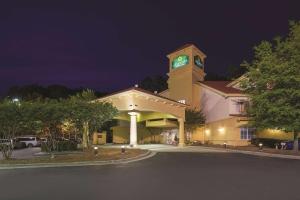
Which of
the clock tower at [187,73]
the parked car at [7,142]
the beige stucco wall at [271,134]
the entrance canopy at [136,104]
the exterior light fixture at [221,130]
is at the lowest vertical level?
the parked car at [7,142]

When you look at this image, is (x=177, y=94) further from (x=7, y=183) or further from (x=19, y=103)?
(x=7, y=183)

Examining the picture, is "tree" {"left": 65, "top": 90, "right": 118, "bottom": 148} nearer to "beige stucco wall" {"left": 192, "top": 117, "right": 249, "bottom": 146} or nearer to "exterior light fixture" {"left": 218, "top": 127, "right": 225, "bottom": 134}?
"beige stucco wall" {"left": 192, "top": 117, "right": 249, "bottom": 146}

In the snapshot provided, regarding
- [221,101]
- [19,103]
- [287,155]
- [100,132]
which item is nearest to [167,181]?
[19,103]

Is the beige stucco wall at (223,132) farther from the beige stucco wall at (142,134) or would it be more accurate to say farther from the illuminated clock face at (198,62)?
the illuminated clock face at (198,62)

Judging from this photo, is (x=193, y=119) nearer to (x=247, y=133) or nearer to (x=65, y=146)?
(x=247, y=133)

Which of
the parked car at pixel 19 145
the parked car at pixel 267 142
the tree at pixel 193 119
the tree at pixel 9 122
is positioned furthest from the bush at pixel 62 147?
the parked car at pixel 267 142

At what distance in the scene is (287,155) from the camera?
3422 cm

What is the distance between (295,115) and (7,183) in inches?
1152

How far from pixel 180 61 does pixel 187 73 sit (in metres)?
2.27

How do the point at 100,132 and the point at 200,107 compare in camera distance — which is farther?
the point at 100,132

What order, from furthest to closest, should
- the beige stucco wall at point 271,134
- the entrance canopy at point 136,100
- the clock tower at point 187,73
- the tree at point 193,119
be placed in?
the clock tower at point 187,73
the tree at point 193,119
the beige stucco wall at point 271,134
the entrance canopy at point 136,100

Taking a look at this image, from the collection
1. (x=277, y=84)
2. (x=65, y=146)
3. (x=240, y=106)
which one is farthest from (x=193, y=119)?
(x=65, y=146)

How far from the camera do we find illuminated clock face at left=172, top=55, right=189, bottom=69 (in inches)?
2377

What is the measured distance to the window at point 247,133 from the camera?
52.5 m
